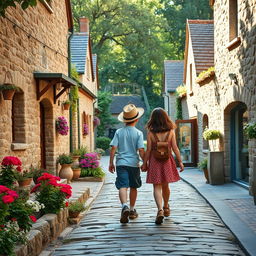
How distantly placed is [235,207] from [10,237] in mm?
5166

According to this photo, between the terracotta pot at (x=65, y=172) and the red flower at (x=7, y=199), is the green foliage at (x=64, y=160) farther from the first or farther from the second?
the red flower at (x=7, y=199)

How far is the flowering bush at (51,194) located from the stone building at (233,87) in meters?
4.84

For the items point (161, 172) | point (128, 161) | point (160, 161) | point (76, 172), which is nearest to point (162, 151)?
point (160, 161)

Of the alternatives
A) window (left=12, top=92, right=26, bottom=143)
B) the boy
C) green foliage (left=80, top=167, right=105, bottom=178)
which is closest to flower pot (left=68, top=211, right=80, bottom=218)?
the boy

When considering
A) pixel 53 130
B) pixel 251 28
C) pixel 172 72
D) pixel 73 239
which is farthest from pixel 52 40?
pixel 172 72

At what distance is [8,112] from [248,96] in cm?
532

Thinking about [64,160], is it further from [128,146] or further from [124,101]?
[124,101]

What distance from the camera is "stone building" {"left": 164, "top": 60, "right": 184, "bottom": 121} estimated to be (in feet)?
100

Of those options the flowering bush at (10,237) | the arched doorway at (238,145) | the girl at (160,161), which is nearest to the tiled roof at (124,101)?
the arched doorway at (238,145)

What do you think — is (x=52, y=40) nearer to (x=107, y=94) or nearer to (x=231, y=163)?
(x=231, y=163)

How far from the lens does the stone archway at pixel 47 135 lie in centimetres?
1141

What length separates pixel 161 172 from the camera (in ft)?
22.8

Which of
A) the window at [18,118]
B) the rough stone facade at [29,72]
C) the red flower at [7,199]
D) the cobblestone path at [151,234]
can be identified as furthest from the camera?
the window at [18,118]

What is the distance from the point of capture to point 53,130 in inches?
453
